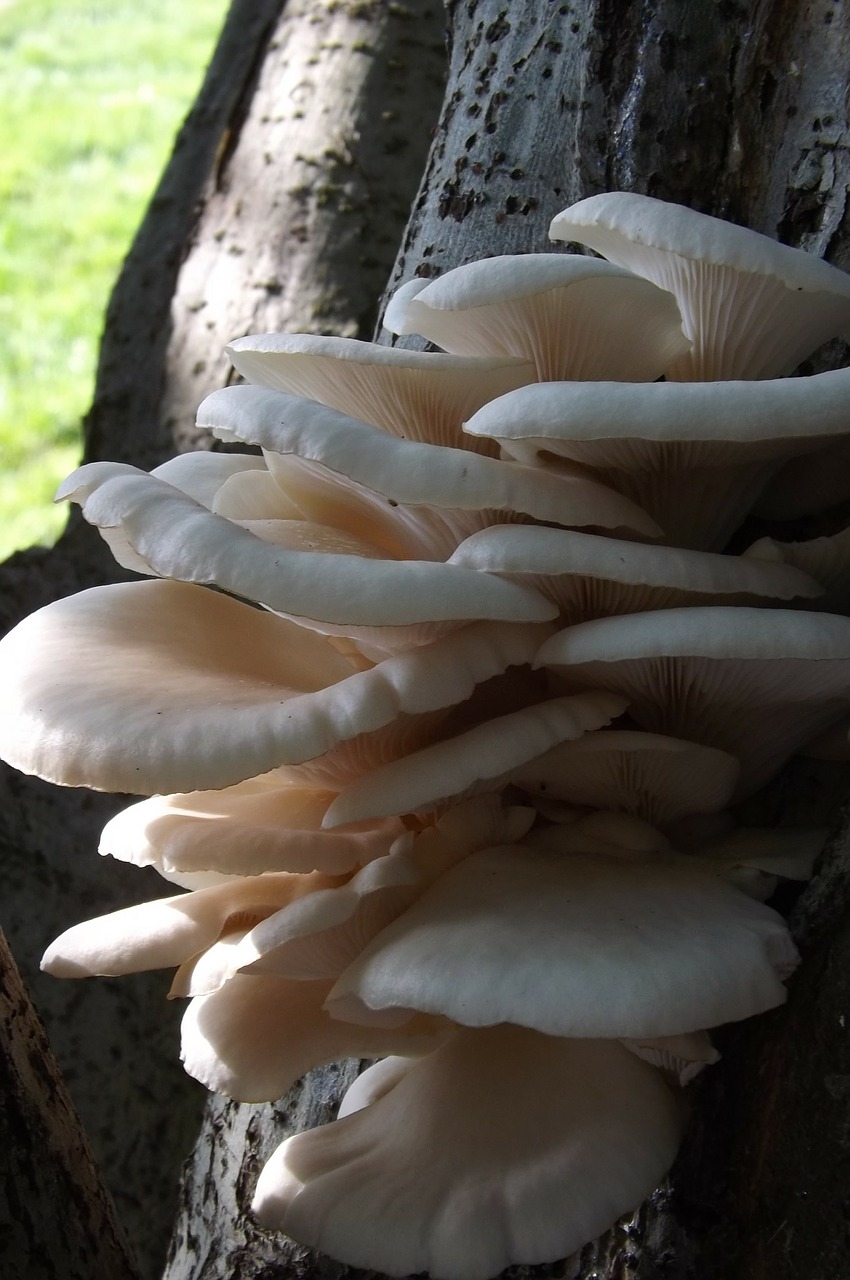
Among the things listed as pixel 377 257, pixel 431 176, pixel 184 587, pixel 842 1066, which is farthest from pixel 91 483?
pixel 377 257

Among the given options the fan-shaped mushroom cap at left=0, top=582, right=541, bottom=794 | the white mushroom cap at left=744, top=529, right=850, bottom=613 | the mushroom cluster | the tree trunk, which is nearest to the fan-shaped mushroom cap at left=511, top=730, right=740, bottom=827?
the mushroom cluster

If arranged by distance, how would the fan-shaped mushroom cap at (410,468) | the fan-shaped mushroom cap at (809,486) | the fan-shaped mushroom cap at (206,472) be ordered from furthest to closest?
the fan-shaped mushroom cap at (206,472)
the fan-shaped mushroom cap at (809,486)
the fan-shaped mushroom cap at (410,468)

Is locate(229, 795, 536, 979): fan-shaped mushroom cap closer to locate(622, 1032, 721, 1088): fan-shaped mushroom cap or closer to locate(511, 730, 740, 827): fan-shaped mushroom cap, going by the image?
locate(511, 730, 740, 827): fan-shaped mushroom cap

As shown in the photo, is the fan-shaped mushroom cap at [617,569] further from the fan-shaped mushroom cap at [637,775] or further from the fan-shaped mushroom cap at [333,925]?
the fan-shaped mushroom cap at [333,925]

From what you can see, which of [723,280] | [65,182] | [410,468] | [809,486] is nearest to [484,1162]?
[410,468]

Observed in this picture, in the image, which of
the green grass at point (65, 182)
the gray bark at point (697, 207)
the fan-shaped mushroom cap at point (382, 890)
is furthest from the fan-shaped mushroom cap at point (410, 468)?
the green grass at point (65, 182)

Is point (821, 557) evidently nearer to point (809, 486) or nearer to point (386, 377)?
point (809, 486)

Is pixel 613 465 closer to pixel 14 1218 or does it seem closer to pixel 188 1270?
pixel 14 1218
